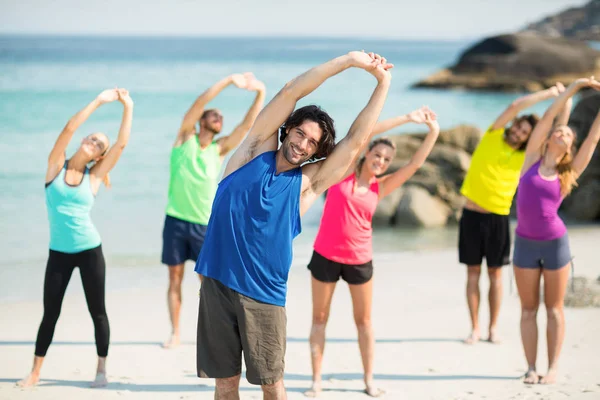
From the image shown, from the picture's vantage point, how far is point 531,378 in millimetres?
6246

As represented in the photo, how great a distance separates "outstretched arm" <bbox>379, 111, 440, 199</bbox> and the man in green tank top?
5.42 ft

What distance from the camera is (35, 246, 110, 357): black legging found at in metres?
5.88

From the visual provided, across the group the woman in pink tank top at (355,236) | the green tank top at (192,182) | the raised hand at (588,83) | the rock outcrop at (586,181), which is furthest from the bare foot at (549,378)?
the rock outcrop at (586,181)

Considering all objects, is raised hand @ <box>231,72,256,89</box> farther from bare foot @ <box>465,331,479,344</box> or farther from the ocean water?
the ocean water

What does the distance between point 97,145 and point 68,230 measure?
0.67 metres

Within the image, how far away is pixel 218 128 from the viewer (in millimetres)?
7293

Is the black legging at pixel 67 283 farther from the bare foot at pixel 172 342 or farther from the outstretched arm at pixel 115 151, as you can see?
the bare foot at pixel 172 342

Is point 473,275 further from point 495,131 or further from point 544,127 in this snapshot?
point 544,127

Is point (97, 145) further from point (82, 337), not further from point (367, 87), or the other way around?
point (367, 87)

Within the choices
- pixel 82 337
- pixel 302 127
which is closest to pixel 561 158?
pixel 302 127

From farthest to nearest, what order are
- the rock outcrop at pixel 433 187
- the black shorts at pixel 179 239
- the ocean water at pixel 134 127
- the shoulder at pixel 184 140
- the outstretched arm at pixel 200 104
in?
1. the rock outcrop at pixel 433 187
2. the ocean water at pixel 134 127
3. the shoulder at pixel 184 140
4. the black shorts at pixel 179 239
5. the outstretched arm at pixel 200 104

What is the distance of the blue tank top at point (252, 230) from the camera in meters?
4.00

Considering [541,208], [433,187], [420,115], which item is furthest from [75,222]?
[433,187]

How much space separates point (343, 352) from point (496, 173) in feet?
7.18
